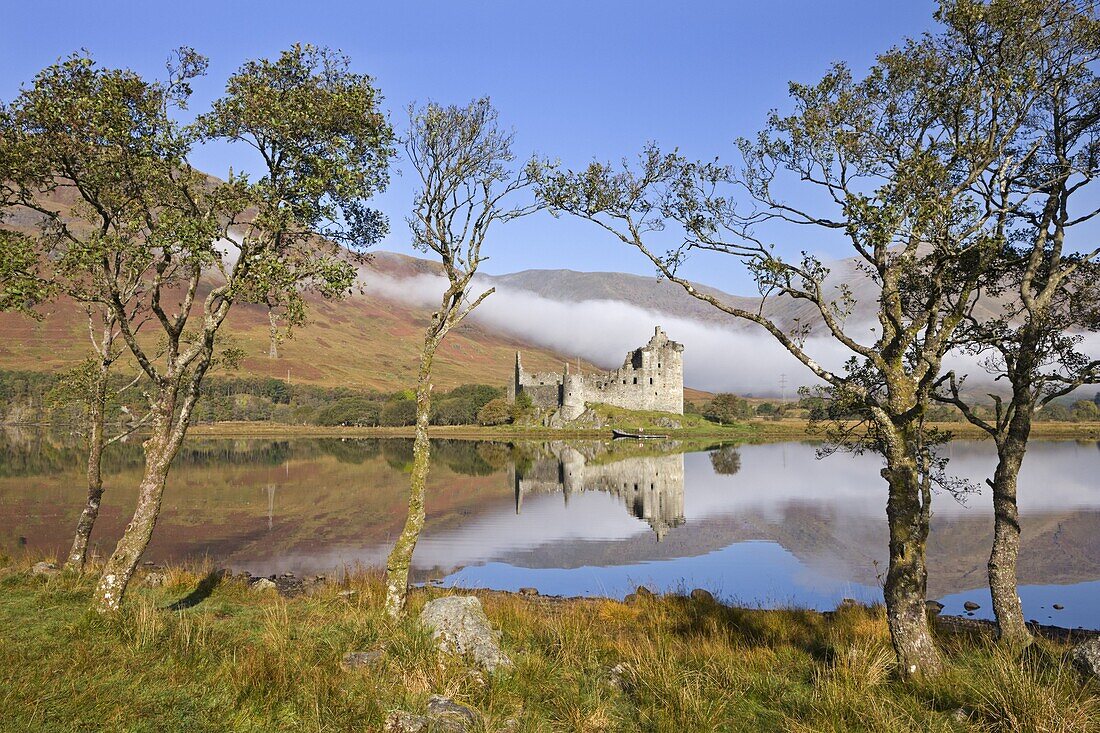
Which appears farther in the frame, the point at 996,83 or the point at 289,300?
the point at 289,300

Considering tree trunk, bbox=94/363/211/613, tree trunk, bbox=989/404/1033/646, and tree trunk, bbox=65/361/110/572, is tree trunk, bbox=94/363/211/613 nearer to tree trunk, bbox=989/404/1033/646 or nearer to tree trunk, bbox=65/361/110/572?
tree trunk, bbox=65/361/110/572

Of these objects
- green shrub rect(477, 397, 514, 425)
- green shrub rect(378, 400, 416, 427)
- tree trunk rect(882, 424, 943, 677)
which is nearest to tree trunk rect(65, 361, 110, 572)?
tree trunk rect(882, 424, 943, 677)

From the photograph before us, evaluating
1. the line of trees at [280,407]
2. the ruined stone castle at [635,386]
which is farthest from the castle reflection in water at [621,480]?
the line of trees at [280,407]

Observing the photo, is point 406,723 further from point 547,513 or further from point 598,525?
point 547,513

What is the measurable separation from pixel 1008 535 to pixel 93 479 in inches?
715

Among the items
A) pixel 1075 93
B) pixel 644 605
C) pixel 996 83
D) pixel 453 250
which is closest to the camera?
pixel 996 83

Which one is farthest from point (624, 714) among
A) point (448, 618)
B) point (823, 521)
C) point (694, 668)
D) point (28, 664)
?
point (823, 521)

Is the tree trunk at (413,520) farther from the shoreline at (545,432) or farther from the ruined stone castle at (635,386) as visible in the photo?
the ruined stone castle at (635,386)

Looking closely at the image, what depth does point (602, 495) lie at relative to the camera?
142ft

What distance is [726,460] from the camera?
2662 inches

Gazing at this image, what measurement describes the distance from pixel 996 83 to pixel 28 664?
14629mm

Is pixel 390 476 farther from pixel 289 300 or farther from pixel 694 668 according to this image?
pixel 694 668

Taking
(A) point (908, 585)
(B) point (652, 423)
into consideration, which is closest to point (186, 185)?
(A) point (908, 585)

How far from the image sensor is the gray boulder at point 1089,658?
23.3 feet
